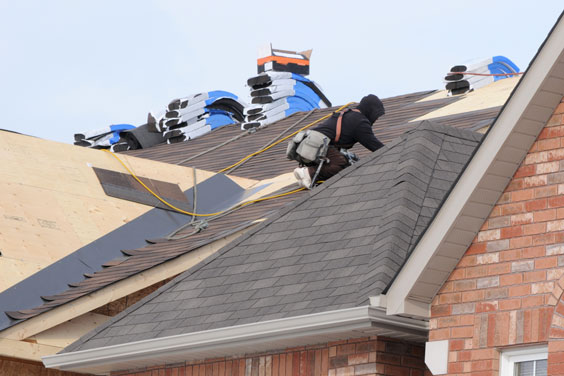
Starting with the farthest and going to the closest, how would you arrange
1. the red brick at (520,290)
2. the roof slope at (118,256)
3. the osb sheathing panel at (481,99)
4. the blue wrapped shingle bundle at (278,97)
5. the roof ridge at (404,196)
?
the blue wrapped shingle bundle at (278,97), the osb sheathing panel at (481,99), the roof slope at (118,256), the roof ridge at (404,196), the red brick at (520,290)

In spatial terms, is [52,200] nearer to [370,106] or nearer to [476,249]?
[370,106]

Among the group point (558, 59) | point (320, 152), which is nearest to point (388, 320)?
point (558, 59)

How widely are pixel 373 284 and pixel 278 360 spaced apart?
1245 mm

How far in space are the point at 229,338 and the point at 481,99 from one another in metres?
8.48

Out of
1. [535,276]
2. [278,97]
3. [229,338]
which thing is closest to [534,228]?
[535,276]

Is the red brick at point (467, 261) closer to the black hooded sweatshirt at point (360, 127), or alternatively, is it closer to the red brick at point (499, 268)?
the red brick at point (499, 268)

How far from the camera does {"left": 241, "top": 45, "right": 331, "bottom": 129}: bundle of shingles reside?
75.5ft

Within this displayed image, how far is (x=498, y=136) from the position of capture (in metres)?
9.54

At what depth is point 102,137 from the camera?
26391mm

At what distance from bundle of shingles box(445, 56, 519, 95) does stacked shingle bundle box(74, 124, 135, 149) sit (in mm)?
8256

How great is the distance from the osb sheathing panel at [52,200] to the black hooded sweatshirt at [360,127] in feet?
10.8

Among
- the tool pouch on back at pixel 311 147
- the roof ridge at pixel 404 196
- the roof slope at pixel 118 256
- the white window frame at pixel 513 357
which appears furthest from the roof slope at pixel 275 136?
the white window frame at pixel 513 357

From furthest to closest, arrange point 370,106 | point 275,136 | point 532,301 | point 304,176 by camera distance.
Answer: point 275,136, point 304,176, point 370,106, point 532,301

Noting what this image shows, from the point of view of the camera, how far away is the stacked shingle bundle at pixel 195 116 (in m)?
24.2
